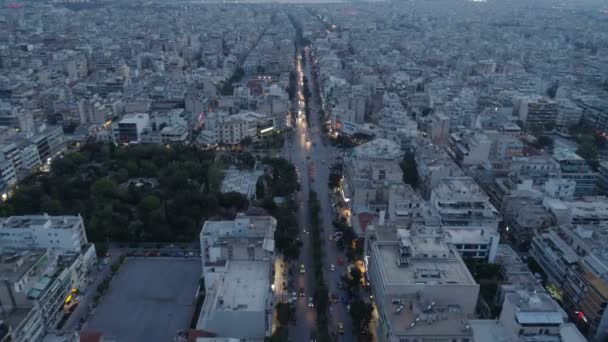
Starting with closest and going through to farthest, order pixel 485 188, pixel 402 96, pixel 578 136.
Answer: pixel 485 188, pixel 578 136, pixel 402 96

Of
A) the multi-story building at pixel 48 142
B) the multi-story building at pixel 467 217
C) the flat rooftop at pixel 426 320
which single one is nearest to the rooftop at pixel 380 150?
the multi-story building at pixel 467 217

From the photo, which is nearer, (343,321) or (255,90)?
(343,321)

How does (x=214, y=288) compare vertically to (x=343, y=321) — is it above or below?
above

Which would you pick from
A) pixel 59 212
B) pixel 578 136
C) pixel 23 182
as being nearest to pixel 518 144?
pixel 578 136

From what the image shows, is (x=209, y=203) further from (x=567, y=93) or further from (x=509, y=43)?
(x=509, y=43)

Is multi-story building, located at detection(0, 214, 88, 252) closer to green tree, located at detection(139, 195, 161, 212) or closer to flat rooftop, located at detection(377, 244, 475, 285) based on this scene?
green tree, located at detection(139, 195, 161, 212)

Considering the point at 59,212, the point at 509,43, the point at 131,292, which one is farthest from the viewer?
the point at 509,43

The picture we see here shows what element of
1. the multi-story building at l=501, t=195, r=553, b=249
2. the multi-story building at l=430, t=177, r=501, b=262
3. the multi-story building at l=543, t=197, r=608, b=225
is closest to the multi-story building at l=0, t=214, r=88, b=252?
the multi-story building at l=430, t=177, r=501, b=262
